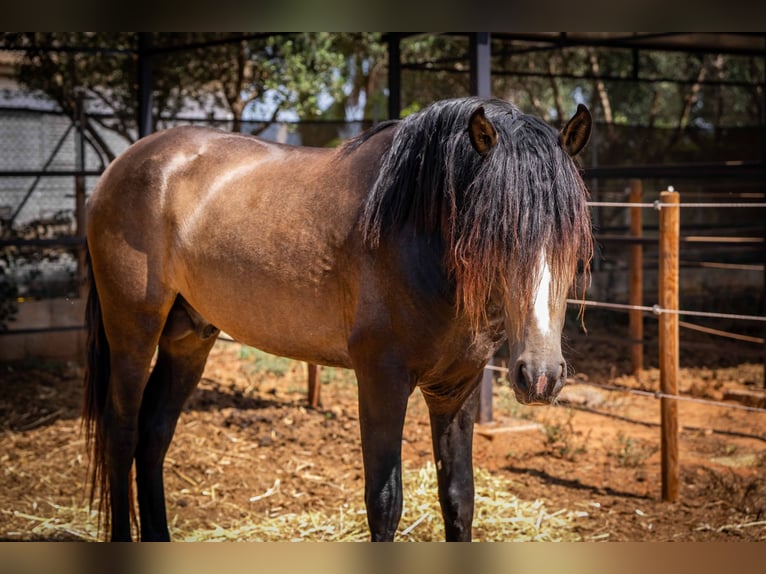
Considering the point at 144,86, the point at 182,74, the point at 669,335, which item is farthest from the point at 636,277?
the point at 182,74

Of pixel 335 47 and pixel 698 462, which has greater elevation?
pixel 335 47

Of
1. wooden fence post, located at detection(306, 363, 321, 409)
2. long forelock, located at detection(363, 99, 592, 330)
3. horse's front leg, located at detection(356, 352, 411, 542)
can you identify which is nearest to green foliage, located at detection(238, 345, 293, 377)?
wooden fence post, located at detection(306, 363, 321, 409)

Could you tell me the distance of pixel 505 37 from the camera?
6.74 m

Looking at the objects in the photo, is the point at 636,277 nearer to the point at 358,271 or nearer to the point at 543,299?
the point at 358,271

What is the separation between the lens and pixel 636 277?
7.24 meters

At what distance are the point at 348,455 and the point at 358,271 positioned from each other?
275cm

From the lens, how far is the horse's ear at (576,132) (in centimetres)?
255

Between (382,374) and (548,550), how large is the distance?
0.83m

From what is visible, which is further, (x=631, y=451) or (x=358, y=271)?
(x=631, y=451)

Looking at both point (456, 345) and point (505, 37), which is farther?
point (505, 37)
